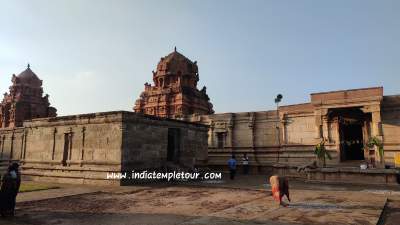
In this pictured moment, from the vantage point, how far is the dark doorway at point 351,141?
75.8 ft

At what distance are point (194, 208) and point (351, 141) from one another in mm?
17914

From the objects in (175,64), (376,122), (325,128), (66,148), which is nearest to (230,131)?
(325,128)

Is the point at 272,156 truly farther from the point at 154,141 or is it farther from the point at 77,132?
the point at 77,132

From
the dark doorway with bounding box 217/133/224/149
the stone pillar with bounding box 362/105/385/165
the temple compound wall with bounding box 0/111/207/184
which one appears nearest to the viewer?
the temple compound wall with bounding box 0/111/207/184

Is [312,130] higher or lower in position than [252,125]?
lower

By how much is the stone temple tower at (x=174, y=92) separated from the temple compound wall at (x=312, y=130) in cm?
878

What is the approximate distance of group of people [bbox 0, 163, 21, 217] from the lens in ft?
28.4

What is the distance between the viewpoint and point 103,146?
16.9 metres

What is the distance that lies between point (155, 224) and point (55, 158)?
47.0 feet

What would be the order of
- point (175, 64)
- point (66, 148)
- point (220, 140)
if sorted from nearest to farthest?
point (66, 148)
point (220, 140)
point (175, 64)

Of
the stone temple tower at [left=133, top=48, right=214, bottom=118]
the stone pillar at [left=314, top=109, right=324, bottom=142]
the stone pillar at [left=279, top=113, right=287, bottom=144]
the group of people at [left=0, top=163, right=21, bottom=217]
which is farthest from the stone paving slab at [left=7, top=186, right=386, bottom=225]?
the stone temple tower at [left=133, top=48, right=214, bottom=118]

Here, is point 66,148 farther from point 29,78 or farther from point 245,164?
point 29,78

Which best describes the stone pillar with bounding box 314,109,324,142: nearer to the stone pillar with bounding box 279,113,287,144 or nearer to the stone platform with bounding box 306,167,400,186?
the stone pillar with bounding box 279,113,287,144

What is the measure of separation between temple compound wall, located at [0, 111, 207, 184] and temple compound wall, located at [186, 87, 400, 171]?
6.96 m
